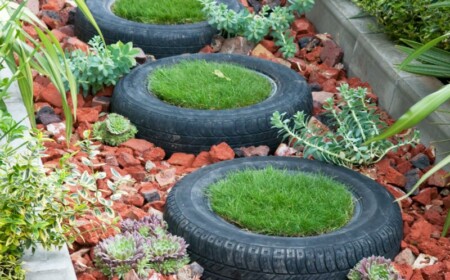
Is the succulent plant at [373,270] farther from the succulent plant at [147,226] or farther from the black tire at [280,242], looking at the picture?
the succulent plant at [147,226]

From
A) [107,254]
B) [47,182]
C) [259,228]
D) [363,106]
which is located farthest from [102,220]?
[363,106]

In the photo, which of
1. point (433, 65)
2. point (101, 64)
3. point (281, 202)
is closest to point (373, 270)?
point (281, 202)

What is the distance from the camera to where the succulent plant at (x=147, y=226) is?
432 cm

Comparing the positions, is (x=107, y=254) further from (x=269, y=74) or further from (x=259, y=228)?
(x=269, y=74)

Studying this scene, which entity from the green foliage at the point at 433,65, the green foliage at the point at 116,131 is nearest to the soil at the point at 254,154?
the green foliage at the point at 116,131

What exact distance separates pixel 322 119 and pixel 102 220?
2033 millimetres

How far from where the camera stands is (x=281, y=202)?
4508mm

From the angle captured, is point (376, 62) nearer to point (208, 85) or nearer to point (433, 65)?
point (433, 65)

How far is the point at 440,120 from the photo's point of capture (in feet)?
17.0

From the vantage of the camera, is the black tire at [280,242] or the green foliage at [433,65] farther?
the green foliage at [433,65]

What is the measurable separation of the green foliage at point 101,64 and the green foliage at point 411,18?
154 centimetres

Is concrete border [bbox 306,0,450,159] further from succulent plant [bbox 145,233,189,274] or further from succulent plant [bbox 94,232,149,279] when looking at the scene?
succulent plant [bbox 94,232,149,279]

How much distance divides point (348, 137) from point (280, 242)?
105 centimetres

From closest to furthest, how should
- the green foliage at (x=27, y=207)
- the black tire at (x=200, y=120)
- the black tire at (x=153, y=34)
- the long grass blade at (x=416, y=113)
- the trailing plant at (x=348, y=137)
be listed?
the long grass blade at (x=416, y=113) → the green foliage at (x=27, y=207) → the trailing plant at (x=348, y=137) → the black tire at (x=200, y=120) → the black tire at (x=153, y=34)
